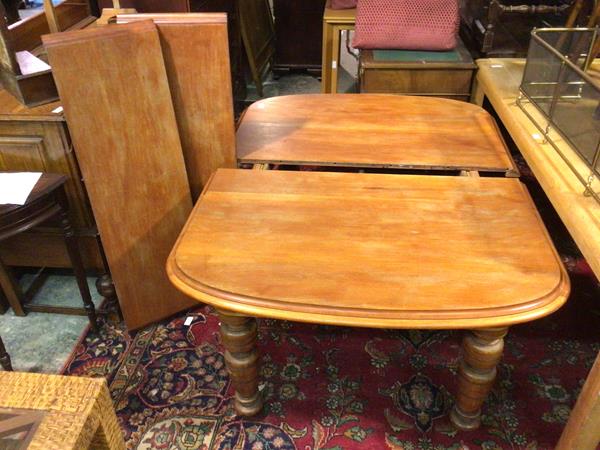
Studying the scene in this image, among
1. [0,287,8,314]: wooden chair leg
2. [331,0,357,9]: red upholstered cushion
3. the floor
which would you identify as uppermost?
[331,0,357,9]: red upholstered cushion

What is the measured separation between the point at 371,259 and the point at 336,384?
0.66 metres

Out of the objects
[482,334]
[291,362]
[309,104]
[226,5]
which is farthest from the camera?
[226,5]

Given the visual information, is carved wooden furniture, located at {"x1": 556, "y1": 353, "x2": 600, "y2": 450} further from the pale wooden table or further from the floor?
the floor

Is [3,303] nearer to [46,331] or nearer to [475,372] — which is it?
[46,331]

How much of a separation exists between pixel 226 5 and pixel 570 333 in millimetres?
2954

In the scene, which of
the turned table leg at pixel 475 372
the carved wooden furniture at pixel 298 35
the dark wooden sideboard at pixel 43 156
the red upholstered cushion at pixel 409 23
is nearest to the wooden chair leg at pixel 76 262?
the dark wooden sideboard at pixel 43 156

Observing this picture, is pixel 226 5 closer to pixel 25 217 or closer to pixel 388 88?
pixel 388 88

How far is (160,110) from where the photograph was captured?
1646mm

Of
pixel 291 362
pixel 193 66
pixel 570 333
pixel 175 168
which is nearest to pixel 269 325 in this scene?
pixel 291 362

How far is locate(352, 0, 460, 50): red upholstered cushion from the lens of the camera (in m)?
2.77

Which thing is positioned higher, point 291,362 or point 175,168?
point 175,168

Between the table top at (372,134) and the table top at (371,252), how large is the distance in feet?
0.53

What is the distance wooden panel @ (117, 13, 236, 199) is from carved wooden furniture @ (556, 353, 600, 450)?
1.23 metres

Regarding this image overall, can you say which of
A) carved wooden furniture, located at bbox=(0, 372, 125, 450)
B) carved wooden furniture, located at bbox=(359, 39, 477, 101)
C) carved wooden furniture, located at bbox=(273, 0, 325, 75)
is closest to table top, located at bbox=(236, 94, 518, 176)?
carved wooden furniture, located at bbox=(359, 39, 477, 101)
